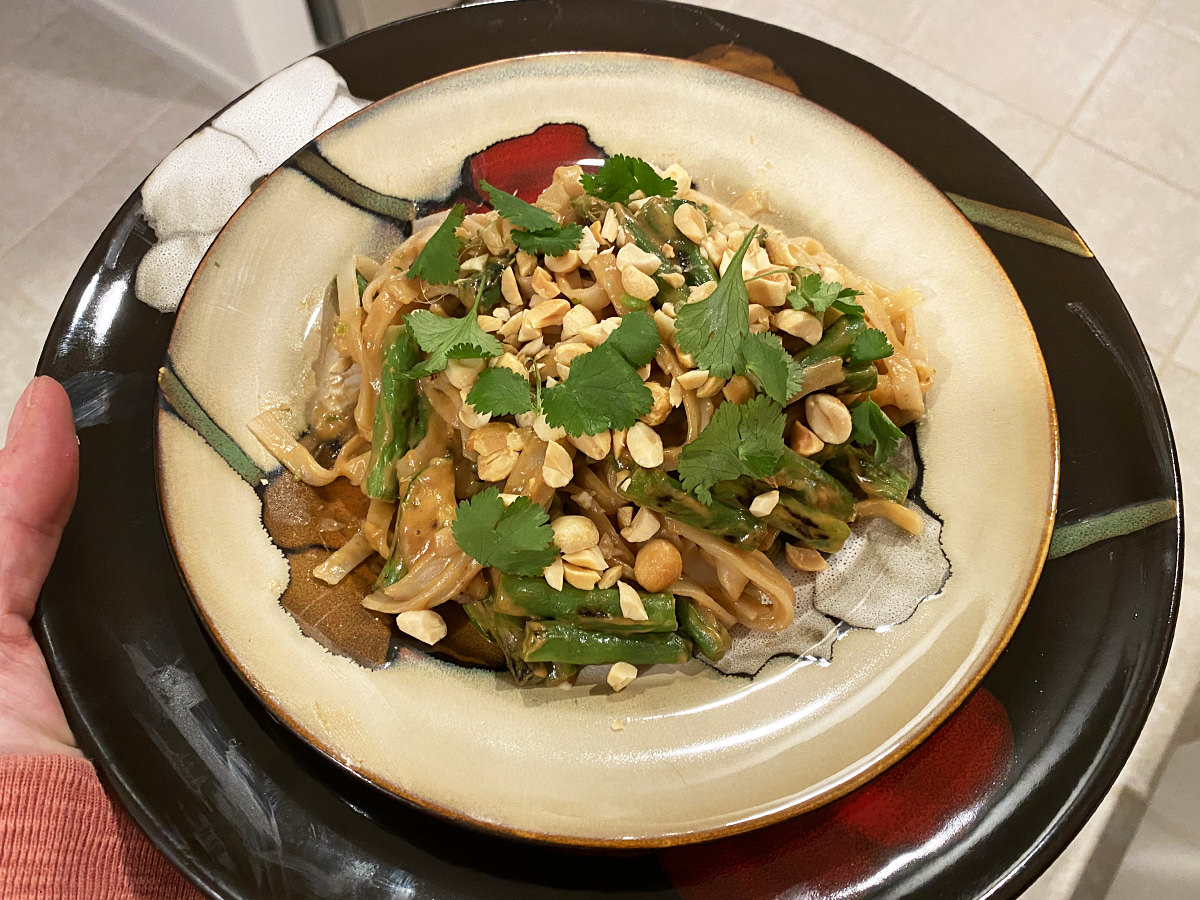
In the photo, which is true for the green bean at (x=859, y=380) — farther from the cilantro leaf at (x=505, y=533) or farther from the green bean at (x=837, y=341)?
the cilantro leaf at (x=505, y=533)

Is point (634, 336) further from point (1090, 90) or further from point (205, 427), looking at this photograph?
point (1090, 90)

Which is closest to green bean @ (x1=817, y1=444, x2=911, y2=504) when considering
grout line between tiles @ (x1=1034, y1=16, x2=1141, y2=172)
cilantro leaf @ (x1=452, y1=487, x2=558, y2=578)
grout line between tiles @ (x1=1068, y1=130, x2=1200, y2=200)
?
cilantro leaf @ (x1=452, y1=487, x2=558, y2=578)

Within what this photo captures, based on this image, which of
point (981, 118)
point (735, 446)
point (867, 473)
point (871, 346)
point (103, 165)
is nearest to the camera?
point (735, 446)

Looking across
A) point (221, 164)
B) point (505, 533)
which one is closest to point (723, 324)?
point (505, 533)

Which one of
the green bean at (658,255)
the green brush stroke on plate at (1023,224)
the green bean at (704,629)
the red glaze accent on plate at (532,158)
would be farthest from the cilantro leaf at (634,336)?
the green brush stroke on plate at (1023,224)

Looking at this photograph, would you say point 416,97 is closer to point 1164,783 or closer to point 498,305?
point 498,305

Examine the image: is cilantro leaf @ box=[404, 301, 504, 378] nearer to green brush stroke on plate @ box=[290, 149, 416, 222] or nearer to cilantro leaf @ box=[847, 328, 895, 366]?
green brush stroke on plate @ box=[290, 149, 416, 222]
